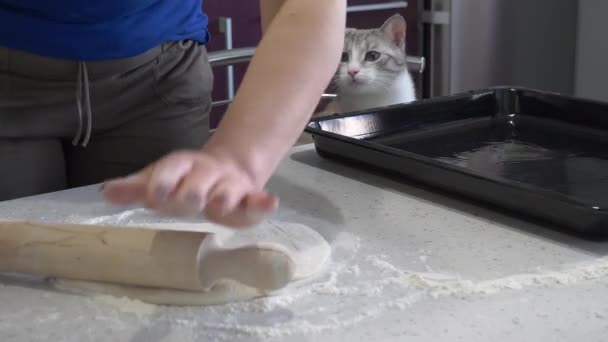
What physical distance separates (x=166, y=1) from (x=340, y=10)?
1.22 ft

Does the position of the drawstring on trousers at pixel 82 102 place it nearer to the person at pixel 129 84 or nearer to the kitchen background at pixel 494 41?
the person at pixel 129 84

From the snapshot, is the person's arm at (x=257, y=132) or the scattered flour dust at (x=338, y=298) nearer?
the person's arm at (x=257, y=132)

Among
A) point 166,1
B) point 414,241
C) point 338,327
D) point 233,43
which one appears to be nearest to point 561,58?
point 233,43

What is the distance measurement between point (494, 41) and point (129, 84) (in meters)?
1.58

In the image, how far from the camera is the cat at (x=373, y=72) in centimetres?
147

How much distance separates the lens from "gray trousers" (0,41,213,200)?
3.14 feet

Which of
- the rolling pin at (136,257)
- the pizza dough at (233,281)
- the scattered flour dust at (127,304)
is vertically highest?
the rolling pin at (136,257)

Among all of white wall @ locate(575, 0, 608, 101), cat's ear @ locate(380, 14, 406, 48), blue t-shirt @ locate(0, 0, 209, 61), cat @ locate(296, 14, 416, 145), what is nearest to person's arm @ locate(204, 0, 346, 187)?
blue t-shirt @ locate(0, 0, 209, 61)

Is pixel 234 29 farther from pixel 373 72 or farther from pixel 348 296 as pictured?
pixel 348 296

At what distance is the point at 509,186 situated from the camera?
713 millimetres

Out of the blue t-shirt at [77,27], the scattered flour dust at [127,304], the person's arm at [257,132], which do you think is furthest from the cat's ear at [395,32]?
the scattered flour dust at [127,304]

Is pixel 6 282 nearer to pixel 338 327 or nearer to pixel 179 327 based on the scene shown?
pixel 179 327

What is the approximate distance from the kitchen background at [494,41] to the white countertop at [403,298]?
4.76 ft

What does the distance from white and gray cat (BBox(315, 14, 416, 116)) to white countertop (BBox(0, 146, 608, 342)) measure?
722mm
